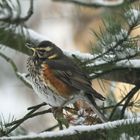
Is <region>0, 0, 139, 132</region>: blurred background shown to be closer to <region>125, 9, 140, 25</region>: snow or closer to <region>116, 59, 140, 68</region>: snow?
<region>116, 59, 140, 68</region>: snow

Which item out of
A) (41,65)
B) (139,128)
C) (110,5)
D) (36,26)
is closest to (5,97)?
(36,26)

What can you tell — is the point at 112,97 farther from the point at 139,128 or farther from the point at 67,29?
the point at 67,29

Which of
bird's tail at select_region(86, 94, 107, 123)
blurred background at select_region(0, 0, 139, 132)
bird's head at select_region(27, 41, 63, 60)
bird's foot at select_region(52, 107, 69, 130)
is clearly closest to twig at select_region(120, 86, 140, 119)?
bird's tail at select_region(86, 94, 107, 123)

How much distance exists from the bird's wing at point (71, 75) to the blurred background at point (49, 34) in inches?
122

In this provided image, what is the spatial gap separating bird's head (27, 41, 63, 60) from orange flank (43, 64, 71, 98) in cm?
5

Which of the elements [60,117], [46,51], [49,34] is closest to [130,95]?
[60,117]

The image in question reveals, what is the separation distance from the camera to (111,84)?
2.70 m

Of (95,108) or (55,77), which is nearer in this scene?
(95,108)

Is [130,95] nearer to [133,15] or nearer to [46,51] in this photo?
[133,15]

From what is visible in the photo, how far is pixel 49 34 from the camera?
7.00 meters

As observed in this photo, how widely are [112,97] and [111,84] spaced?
0.16ft

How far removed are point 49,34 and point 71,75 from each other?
461 centimetres

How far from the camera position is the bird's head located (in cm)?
244

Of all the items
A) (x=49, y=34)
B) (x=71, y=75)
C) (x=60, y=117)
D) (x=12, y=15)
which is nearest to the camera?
(x=12, y=15)
